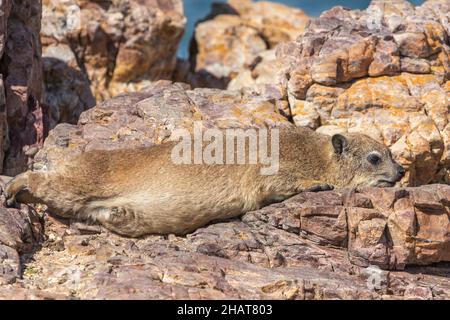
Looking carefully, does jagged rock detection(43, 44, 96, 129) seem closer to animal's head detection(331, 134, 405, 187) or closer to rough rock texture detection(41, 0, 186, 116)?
rough rock texture detection(41, 0, 186, 116)

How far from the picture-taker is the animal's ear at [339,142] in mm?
14870

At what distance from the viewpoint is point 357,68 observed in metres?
18.6

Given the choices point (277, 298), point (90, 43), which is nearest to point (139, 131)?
point (277, 298)

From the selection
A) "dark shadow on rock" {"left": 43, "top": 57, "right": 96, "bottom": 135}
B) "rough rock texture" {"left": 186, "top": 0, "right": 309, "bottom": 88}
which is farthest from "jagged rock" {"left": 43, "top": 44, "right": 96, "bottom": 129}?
"rough rock texture" {"left": 186, "top": 0, "right": 309, "bottom": 88}

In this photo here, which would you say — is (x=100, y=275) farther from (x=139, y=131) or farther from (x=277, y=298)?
(x=139, y=131)

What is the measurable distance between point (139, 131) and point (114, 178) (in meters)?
2.82

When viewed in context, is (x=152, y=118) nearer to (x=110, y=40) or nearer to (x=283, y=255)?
(x=283, y=255)

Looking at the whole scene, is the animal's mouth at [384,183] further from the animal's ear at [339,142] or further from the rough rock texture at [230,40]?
the rough rock texture at [230,40]

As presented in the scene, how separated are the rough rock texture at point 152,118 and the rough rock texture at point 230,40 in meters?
13.5

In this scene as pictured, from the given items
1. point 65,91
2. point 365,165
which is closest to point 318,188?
point 365,165

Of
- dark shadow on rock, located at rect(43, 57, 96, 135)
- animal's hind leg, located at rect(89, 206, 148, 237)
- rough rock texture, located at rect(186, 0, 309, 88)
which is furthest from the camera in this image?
rough rock texture, located at rect(186, 0, 309, 88)

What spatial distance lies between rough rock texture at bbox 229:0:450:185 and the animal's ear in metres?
2.69

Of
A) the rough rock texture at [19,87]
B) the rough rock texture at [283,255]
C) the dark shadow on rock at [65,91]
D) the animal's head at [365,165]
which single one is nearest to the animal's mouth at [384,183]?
the animal's head at [365,165]

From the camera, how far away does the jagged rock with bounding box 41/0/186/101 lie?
2645 cm
